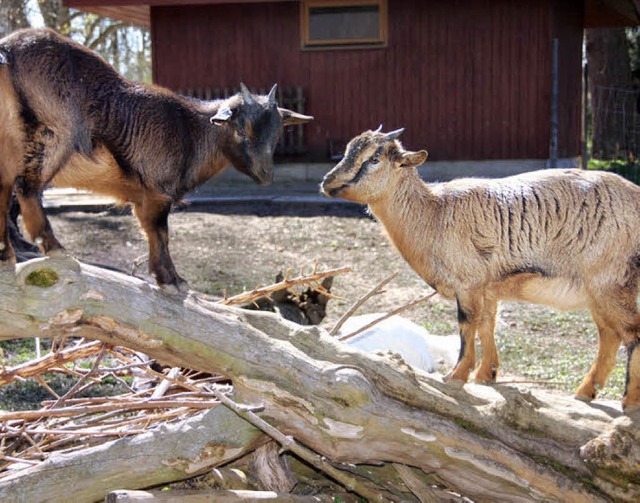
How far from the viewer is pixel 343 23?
56.6 feet

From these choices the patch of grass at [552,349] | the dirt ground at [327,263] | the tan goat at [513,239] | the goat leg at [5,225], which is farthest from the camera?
the dirt ground at [327,263]

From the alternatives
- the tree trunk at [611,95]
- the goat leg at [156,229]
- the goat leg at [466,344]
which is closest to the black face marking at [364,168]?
the goat leg at [466,344]

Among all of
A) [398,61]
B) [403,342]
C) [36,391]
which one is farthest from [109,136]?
[398,61]

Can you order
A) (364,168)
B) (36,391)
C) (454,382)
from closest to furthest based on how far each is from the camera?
(454,382) < (364,168) < (36,391)

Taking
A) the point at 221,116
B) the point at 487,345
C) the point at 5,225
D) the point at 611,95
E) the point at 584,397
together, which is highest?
the point at 611,95

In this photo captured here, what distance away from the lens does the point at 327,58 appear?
17.4 metres

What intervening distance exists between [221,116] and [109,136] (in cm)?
75

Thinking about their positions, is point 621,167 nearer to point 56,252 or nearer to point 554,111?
point 554,111

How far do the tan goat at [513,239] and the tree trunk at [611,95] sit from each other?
55.3ft

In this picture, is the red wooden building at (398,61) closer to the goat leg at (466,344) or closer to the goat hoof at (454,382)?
the goat leg at (466,344)

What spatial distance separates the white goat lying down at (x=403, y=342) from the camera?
303 inches

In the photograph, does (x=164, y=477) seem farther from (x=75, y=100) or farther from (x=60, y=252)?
(x=75, y=100)

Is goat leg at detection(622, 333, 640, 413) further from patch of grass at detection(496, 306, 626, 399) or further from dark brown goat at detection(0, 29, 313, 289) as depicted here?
dark brown goat at detection(0, 29, 313, 289)

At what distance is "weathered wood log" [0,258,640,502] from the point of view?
443 centimetres
